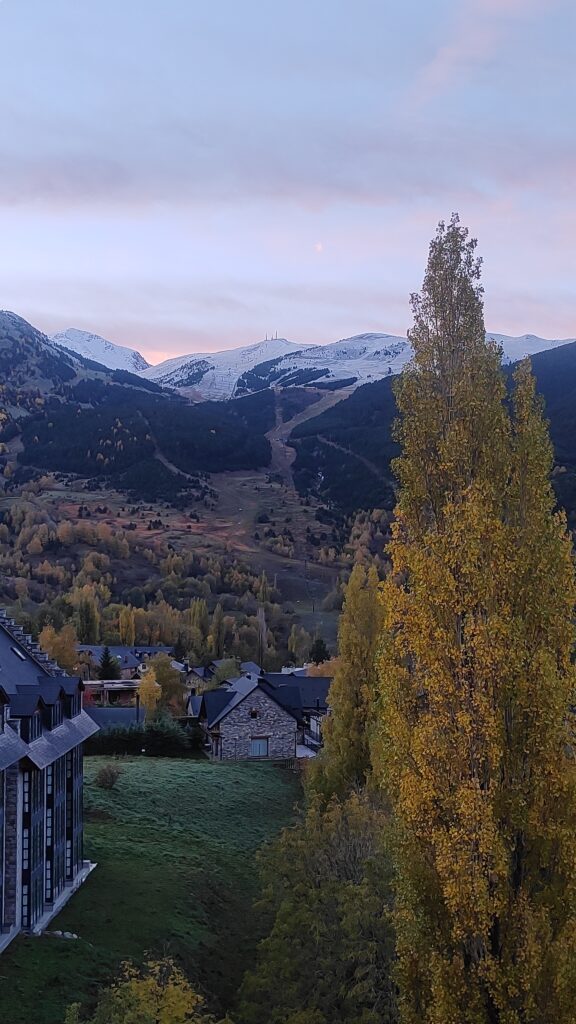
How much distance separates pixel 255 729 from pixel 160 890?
31.5 meters

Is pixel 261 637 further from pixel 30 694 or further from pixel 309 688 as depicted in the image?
pixel 30 694

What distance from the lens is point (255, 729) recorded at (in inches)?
2445

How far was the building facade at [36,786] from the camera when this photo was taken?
22953 mm

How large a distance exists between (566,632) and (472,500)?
2.50 meters

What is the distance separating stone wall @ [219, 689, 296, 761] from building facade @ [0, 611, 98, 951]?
3122 centimetres

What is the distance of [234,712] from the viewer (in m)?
62.2

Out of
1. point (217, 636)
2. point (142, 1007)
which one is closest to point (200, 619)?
point (217, 636)

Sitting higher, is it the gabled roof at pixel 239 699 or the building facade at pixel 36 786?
the building facade at pixel 36 786

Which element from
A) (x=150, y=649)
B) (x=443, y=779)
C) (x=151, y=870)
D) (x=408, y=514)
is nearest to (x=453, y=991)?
(x=443, y=779)

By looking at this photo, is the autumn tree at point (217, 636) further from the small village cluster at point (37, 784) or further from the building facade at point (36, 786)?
the building facade at point (36, 786)

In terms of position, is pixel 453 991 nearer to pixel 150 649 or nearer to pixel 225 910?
pixel 225 910

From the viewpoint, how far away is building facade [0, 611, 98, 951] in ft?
75.3

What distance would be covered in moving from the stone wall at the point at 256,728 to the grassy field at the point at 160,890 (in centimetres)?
824

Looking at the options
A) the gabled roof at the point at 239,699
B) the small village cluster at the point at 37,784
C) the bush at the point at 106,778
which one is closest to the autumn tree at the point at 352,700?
the small village cluster at the point at 37,784
